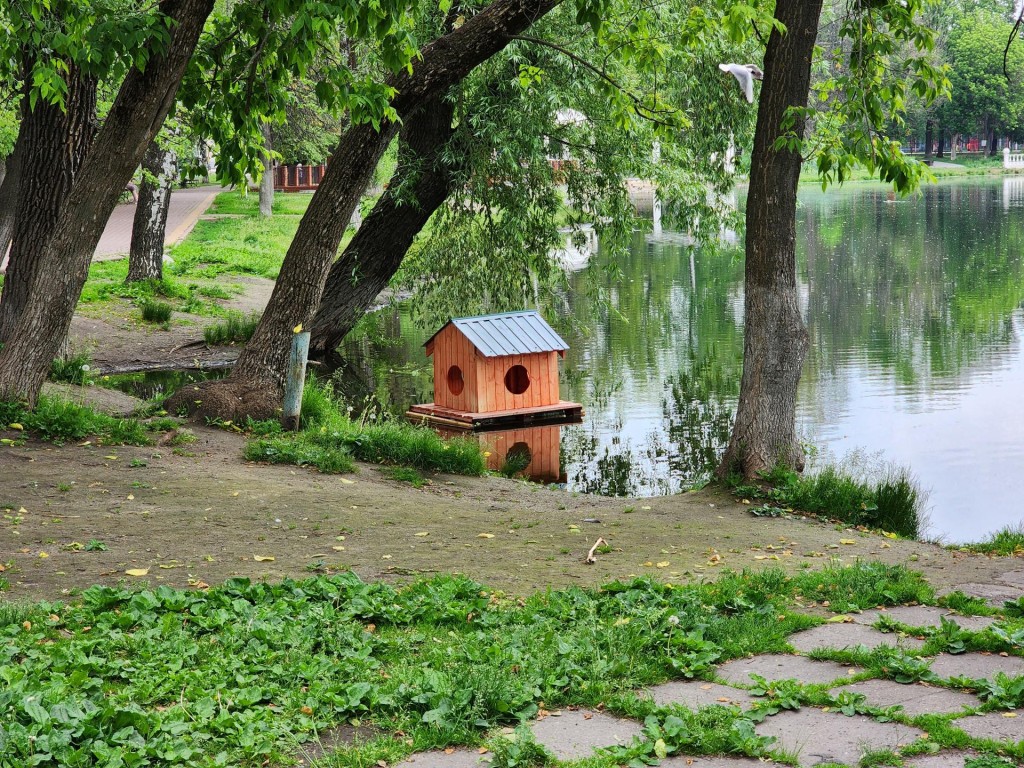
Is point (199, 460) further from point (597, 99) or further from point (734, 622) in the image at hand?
point (597, 99)

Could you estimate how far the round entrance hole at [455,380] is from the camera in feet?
48.8

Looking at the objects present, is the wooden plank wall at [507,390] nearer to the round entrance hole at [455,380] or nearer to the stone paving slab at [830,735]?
the round entrance hole at [455,380]

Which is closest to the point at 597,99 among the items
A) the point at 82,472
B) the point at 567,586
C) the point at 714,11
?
the point at 714,11

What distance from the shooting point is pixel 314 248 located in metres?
11.9

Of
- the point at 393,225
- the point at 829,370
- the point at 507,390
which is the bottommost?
the point at 829,370

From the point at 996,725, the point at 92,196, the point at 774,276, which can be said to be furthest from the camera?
the point at 774,276

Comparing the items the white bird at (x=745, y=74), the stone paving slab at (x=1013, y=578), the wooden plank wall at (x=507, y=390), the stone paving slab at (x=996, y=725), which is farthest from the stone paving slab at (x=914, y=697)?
the white bird at (x=745, y=74)

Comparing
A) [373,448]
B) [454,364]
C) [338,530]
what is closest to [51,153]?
[373,448]

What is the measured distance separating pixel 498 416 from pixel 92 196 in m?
6.05

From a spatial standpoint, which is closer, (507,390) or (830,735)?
(830,735)

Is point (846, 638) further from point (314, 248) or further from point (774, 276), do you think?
point (314, 248)

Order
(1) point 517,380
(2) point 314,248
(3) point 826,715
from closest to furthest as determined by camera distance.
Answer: (3) point 826,715, (2) point 314,248, (1) point 517,380

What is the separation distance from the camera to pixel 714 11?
14023mm

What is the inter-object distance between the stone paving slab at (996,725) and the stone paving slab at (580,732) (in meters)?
1.21
